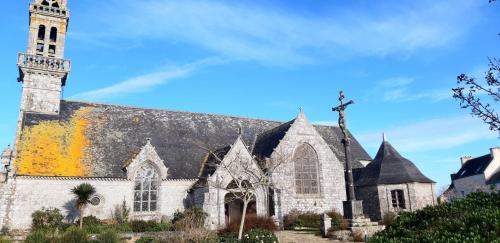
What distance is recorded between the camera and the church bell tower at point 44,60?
26.5 metres

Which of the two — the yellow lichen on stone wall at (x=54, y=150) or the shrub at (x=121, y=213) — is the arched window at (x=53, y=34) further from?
the shrub at (x=121, y=213)

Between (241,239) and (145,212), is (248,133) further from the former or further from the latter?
(241,239)

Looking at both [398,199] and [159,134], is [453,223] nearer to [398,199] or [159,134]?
[398,199]

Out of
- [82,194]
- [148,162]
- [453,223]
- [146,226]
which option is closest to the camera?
[453,223]

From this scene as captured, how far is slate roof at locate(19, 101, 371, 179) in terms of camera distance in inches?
1002

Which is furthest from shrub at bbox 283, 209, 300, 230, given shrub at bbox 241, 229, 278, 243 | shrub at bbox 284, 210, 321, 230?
shrub at bbox 241, 229, 278, 243

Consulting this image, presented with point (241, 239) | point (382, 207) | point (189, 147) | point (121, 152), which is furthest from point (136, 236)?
point (382, 207)

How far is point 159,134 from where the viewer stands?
28672mm

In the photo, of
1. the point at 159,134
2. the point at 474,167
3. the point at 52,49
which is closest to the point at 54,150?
the point at 159,134

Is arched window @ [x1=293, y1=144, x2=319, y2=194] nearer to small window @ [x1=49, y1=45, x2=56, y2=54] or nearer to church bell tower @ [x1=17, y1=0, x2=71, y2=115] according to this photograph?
church bell tower @ [x1=17, y1=0, x2=71, y2=115]

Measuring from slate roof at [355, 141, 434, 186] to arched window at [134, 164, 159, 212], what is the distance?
1512 cm

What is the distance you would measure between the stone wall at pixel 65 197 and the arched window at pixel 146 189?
0.42 meters

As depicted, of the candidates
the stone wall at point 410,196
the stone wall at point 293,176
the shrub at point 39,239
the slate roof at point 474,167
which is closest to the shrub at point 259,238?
the shrub at point 39,239

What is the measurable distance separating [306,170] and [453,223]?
63.2ft
